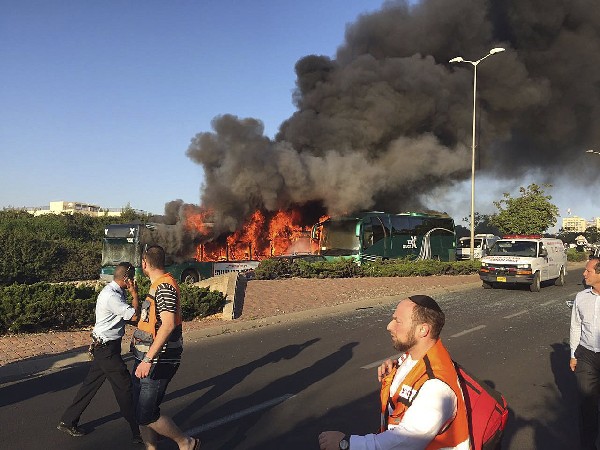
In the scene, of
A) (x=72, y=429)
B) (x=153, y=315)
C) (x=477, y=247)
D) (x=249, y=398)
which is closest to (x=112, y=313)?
(x=72, y=429)

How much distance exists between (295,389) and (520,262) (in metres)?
12.4

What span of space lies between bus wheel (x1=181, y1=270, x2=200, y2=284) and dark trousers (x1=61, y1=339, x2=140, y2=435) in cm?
1364

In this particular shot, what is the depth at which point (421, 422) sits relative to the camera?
1860 mm

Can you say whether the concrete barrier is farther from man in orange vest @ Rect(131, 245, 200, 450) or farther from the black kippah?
the black kippah

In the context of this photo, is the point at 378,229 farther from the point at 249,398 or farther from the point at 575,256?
the point at 575,256

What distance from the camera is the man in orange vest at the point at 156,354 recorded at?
3.50 metres

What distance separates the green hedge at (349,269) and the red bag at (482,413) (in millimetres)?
15516

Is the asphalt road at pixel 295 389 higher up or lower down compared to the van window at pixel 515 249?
lower down

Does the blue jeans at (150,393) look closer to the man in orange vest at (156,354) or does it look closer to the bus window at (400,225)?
the man in orange vest at (156,354)

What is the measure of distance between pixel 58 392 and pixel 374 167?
68.1 feet

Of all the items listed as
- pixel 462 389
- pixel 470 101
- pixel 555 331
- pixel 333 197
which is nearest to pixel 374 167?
pixel 333 197

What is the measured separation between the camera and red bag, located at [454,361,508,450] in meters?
1.92

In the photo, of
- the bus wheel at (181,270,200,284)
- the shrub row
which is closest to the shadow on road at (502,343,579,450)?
the shrub row

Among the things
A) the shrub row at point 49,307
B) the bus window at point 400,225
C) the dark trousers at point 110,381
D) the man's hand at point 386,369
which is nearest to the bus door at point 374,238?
the bus window at point 400,225
